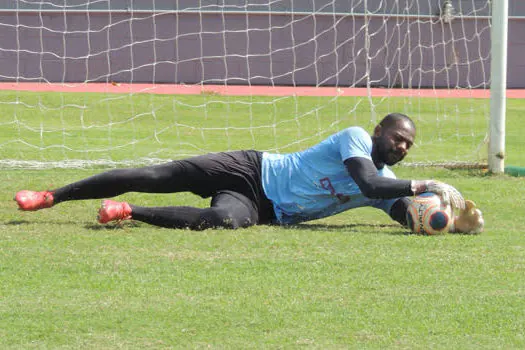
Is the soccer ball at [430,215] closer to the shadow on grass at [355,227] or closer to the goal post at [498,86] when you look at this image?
the shadow on grass at [355,227]

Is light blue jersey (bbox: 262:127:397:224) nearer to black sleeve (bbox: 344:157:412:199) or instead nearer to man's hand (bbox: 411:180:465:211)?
black sleeve (bbox: 344:157:412:199)

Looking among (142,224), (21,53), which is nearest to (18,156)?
(142,224)

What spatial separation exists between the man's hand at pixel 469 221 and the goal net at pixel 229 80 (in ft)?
17.6

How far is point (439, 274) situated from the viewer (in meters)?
6.25

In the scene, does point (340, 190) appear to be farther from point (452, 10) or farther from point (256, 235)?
point (452, 10)

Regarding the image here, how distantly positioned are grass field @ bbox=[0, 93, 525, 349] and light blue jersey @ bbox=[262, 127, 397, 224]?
0.66 ft

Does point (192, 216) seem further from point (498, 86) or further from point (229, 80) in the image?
point (229, 80)

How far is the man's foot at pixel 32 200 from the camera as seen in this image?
7570 millimetres

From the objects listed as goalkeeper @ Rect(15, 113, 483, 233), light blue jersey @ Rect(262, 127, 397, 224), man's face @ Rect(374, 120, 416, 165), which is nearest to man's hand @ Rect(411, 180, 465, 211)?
goalkeeper @ Rect(15, 113, 483, 233)

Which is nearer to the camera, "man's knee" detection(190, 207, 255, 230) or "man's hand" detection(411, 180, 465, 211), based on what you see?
"man's hand" detection(411, 180, 465, 211)

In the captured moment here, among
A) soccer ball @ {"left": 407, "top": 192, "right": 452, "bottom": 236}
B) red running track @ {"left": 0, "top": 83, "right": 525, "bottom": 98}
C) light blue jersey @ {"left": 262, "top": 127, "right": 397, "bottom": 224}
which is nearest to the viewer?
soccer ball @ {"left": 407, "top": 192, "right": 452, "bottom": 236}

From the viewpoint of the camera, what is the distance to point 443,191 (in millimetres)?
7543

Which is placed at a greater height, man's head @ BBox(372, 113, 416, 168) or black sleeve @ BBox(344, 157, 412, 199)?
man's head @ BBox(372, 113, 416, 168)

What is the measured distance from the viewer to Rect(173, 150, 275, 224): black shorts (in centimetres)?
789
